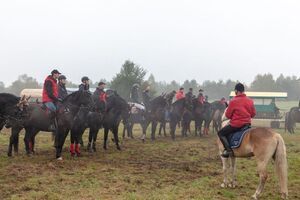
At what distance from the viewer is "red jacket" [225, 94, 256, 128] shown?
8.70 m

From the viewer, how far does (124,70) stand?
36.8 meters

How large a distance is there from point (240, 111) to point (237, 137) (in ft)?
2.23

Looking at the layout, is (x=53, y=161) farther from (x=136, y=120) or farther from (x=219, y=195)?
(x=136, y=120)

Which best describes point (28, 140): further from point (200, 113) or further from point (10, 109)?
point (200, 113)

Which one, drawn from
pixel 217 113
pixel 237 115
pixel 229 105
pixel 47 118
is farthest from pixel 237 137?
pixel 217 113

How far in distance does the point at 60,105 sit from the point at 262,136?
7.21 metres

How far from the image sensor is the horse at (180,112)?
19781 mm

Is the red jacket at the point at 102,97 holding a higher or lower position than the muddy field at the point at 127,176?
higher

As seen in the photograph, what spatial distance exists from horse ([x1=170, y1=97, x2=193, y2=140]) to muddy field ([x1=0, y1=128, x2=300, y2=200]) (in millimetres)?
5301

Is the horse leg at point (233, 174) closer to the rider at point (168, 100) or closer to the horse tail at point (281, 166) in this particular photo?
the horse tail at point (281, 166)

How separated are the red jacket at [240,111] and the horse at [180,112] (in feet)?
35.2

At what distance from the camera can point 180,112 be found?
20.1 metres

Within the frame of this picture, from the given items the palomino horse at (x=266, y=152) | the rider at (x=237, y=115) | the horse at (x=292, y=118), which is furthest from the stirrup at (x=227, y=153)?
the horse at (x=292, y=118)

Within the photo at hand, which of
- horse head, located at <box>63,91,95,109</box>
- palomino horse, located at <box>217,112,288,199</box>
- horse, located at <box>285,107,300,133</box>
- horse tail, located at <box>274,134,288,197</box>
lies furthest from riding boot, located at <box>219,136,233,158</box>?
horse, located at <box>285,107,300,133</box>
